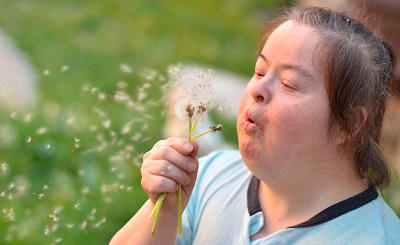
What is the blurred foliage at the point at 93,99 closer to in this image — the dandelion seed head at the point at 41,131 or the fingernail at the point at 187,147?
the dandelion seed head at the point at 41,131

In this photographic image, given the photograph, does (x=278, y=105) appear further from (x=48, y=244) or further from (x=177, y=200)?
(x=48, y=244)

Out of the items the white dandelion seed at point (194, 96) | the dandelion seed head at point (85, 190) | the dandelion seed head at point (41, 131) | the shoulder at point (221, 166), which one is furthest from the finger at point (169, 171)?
the dandelion seed head at point (41, 131)

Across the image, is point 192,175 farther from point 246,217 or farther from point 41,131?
point 41,131

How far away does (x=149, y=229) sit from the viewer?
168 cm

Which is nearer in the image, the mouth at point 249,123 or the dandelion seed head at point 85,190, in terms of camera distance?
the mouth at point 249,123

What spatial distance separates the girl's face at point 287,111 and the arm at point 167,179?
0.41 ft

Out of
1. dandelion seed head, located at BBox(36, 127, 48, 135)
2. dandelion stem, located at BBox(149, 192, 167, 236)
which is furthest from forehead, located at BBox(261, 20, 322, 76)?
dandelion seed head, located at BBox(36, 127, 48, 135)

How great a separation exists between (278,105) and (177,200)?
29 centimetres

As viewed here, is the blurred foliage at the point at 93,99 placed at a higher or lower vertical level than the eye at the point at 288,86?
higher

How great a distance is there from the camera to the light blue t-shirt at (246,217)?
1619 millimetres

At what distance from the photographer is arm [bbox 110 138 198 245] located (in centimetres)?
157

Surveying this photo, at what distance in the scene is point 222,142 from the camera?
3.32 metres

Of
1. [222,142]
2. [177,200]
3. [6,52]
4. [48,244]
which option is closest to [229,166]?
[177,200]

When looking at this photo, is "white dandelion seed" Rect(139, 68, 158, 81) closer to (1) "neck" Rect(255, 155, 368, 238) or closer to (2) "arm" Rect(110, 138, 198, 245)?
(2) "arm" Rect(110, 138, 198, 245)
